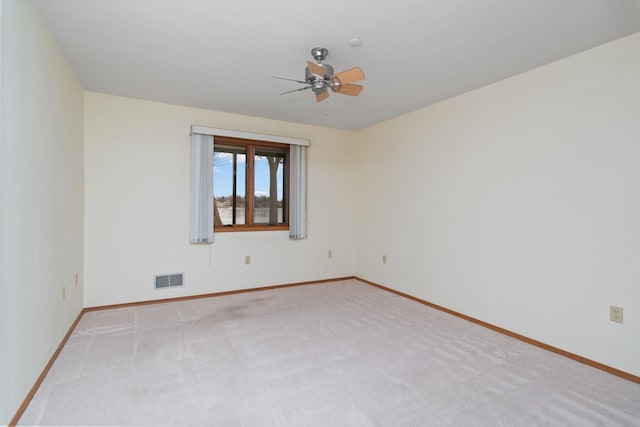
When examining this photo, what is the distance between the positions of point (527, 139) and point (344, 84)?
179 cm

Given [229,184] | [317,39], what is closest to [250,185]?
[229,184]

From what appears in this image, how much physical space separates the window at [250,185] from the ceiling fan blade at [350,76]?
7.71 ft

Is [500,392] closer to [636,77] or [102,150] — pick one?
[636,77]

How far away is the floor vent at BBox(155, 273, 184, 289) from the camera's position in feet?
12.8

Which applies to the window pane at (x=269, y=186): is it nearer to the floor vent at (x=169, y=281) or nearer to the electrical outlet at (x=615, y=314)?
the floor vent at (x=169, y=281)

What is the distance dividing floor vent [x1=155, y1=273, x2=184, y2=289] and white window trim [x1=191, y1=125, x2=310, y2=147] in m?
1.83

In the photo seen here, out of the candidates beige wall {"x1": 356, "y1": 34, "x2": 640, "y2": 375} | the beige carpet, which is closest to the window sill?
the beige carpet

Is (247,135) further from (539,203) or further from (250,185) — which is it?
(539,203)

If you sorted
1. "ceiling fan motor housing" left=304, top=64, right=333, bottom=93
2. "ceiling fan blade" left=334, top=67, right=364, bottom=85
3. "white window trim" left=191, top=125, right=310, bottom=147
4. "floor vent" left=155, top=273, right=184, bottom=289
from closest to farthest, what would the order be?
"ceiling fan blade" left=334, top=67, right=364, bottom=85, "ceiling fan motor housing" left=304, top=64, right=333, bottom=93, "floor vent" left=155, top=273, right=184, bottom=289, "white window trim" left=191, top=125, right=310, bottom=147

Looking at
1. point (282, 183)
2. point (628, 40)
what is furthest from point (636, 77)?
point (282, 183)

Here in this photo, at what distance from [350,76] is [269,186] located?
267 cm

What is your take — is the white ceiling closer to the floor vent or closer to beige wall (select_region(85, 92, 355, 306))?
beige wall (select_region(85, 92, 355, 306))

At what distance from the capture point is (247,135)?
14.1 ft

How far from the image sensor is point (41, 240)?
213cm
